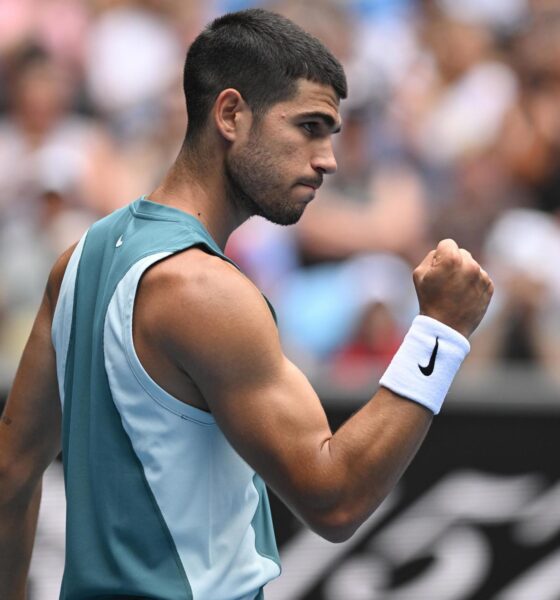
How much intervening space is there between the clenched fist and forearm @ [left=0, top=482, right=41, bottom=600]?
112 centimetres

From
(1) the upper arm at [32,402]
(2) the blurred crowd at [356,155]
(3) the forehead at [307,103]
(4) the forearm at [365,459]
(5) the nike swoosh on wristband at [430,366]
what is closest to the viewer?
(4) the forearm at [365,459]

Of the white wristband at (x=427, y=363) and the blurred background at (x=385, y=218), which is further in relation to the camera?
the blurred background at (x=385, y=218)

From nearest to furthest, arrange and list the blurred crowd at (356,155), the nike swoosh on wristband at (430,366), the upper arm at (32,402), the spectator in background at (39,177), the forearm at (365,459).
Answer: the forearm at (365,459), the nike swoosh on wristband at (430,366), the upper arm at (32,402), the blurred crowd at (356,155), the spectator in background at (39,177)

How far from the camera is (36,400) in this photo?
3053 mm

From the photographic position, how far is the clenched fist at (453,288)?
2580mm

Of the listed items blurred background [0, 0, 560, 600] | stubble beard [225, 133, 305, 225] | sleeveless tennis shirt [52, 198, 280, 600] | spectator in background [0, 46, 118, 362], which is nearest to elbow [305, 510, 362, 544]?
sleeveless tennis shirt [52, 198, 280, 600]

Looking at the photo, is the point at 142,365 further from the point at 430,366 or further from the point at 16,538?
the point at 16,538

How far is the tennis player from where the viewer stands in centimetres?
250

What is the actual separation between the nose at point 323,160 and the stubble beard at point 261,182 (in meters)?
0.08

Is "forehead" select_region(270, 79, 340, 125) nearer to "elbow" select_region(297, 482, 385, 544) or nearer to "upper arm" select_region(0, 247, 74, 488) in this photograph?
"upper arm" select_region(0, 247, 74, 488)

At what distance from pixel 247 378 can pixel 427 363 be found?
0.37m

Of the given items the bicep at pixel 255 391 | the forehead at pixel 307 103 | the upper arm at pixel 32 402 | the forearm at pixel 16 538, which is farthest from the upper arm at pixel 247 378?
the forearm at pixel 16 538

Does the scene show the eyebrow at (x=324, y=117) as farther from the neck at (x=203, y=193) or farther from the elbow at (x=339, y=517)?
the elbow at (x=339, y=517)

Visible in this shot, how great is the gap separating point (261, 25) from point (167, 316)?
0.72 metres
